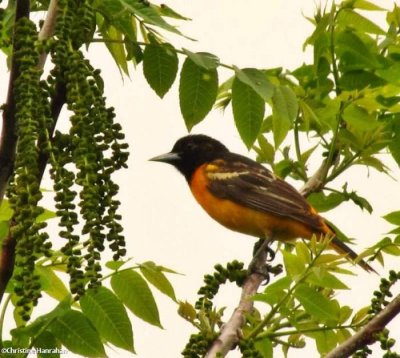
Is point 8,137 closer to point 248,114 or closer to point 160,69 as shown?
point 160,69

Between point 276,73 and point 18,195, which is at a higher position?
point 276,73

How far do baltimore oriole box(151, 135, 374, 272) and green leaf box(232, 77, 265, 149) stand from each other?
2365 millimetres

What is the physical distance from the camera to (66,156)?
2033mm

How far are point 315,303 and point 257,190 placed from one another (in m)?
3.35

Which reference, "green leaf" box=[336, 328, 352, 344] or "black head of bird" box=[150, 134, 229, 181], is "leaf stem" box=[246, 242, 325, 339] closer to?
"green leaf" box=[336, 328, 352, 344]

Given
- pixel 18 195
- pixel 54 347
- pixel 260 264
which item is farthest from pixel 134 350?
pixel 260 264

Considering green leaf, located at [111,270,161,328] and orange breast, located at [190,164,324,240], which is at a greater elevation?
orange breast, located at [190,164,324,240]

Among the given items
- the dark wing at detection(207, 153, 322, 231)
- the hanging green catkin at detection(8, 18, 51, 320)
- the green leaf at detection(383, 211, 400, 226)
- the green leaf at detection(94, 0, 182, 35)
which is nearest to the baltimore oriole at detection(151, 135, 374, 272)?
the dark wing at detection(207, 153, 322, 231)

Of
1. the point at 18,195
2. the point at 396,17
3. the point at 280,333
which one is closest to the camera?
the point at 18,195

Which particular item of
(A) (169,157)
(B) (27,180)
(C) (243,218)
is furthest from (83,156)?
(A) (169,157)

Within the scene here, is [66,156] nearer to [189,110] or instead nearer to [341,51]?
[189,110]

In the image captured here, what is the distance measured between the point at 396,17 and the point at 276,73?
0.63m

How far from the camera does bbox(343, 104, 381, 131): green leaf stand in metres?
3.44

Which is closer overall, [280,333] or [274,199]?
[280,333]
